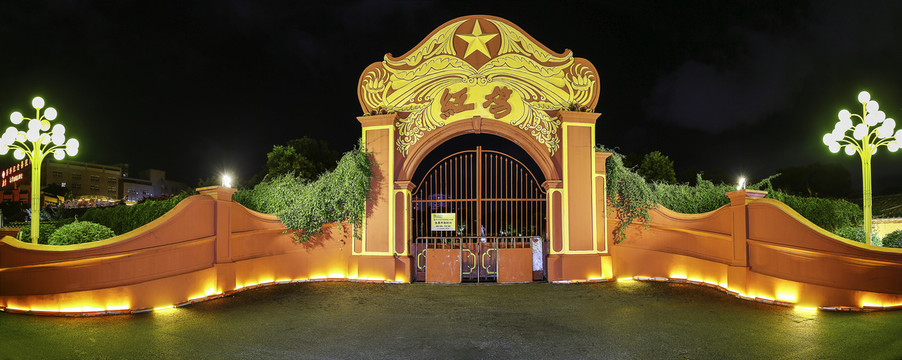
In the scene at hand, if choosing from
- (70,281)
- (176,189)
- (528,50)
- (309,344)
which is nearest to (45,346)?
(70,281)

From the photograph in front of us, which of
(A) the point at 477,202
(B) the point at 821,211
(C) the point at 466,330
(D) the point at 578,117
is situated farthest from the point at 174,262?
(B) the point at 821,211

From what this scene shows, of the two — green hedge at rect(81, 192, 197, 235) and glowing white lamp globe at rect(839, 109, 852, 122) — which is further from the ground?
glowing white lamp globe at rect(839, 109, 852, 122)

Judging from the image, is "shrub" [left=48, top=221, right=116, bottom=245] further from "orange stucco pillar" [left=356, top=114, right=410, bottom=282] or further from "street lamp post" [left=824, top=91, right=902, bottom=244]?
"street lamp post" [left=824, top=91, right=902, bottom=244]

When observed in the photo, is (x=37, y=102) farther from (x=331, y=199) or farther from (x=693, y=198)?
(x=693, y=198)

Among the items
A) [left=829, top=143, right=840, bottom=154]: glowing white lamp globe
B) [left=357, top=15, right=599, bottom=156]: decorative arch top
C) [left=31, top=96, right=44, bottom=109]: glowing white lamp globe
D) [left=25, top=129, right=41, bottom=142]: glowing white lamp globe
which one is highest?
[left=357, top=15, right=599, bottom=156]: decorative arch top

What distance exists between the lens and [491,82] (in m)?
10.5

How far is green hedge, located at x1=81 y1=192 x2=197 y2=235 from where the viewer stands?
1780 cm

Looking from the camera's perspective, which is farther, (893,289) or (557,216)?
(557,216)

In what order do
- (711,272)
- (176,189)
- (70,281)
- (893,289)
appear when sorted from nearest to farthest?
(893,289), (70,281), (711,272), (176,189)

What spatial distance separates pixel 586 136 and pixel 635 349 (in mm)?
5847

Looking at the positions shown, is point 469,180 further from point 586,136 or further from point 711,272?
point 711,272

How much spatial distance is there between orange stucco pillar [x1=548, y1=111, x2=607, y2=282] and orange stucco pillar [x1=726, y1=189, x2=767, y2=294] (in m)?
2.52

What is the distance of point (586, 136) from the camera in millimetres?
10320

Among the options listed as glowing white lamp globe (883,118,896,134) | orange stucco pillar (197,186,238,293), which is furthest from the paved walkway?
glowing white lamp globe (883,118,896,134)
